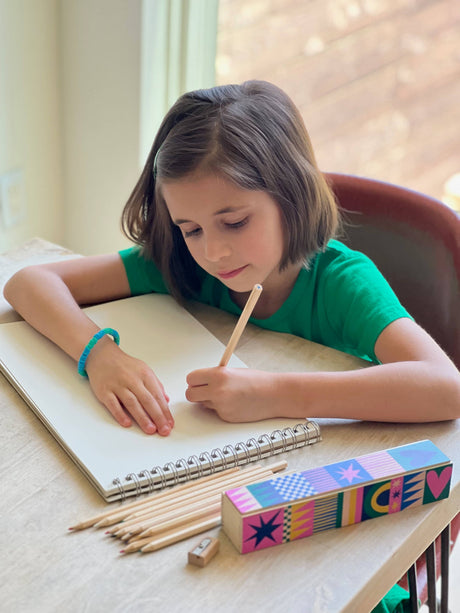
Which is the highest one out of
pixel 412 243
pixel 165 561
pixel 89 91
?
pixel 89 91

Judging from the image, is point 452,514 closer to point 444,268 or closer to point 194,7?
point 444,268

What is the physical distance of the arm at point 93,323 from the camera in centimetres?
81

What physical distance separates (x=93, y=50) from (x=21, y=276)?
3.38 feet

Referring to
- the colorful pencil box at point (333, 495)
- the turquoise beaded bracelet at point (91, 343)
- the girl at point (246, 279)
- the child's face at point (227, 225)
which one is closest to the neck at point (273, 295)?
the girl at point (246, 279)

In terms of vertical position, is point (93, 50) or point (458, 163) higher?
point (93, 50)

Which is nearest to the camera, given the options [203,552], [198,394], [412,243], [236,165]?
[203,552]

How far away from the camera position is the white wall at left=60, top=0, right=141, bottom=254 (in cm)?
182

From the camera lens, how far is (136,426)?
31.1 inches

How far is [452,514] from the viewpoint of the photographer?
73 cm

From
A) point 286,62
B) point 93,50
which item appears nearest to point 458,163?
point 286,62

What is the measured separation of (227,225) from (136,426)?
30cm

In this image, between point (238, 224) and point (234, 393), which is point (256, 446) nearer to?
point (234, 393)

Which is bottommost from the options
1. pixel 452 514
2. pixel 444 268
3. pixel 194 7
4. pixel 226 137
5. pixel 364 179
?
pixel 452 514

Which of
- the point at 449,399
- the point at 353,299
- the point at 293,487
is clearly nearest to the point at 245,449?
the point at 293,487
